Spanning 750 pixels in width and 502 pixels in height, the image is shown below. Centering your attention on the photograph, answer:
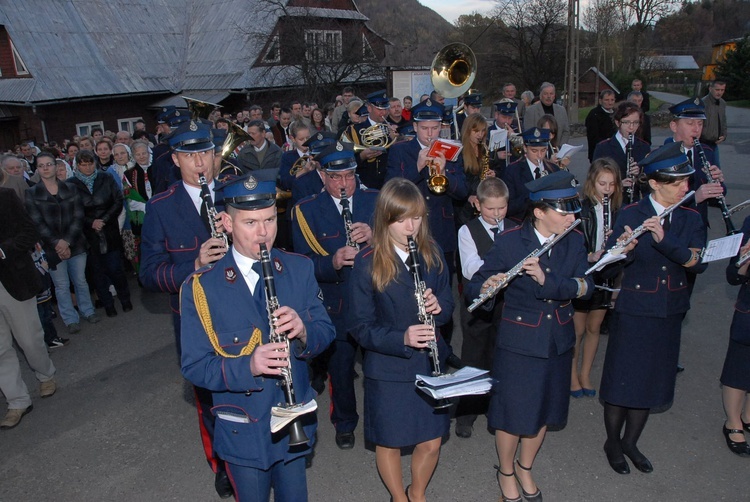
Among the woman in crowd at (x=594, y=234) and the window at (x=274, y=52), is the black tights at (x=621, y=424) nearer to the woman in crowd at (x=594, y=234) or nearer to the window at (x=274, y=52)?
the woman in crowd at (x=594, y=234)

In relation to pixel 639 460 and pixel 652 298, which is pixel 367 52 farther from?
pixel 639 460

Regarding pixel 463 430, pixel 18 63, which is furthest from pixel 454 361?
pixel 18 63

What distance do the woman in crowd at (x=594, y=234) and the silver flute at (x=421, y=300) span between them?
2406 millimetres

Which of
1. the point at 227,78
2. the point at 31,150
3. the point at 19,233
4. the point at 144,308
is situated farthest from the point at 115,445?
the point at 227,78

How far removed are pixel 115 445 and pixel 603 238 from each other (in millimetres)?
4748

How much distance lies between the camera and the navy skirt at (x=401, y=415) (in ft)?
11.8

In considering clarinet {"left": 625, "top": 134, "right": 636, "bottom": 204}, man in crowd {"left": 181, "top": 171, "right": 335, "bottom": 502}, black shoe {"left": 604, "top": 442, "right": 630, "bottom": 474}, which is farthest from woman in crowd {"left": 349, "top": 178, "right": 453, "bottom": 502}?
clarinet {"left": 625, "top": 134, "right": 636, "bottom": 204}

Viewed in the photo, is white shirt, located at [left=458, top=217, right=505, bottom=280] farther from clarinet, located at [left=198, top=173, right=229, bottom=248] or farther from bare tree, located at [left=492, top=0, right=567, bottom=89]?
bare tree, located at [left=492, top=0, right=567, bottom=89]

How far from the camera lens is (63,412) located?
5.84 metres

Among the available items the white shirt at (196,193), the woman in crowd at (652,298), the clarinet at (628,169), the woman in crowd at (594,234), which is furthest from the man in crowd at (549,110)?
the white shirt at (196,193)

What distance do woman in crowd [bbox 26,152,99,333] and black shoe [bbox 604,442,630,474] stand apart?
6566mm

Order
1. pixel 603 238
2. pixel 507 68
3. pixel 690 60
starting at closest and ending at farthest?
pixel 603 238 < pixel 507 68 < pixel 690 60

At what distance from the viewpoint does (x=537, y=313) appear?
12.5ft

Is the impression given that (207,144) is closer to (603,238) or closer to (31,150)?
(603,238)
